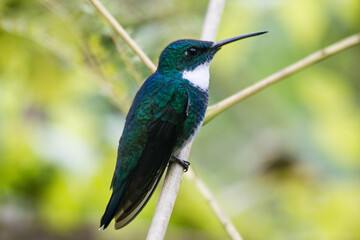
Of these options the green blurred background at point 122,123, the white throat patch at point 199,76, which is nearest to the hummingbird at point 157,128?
the white throat patch at point 199,76

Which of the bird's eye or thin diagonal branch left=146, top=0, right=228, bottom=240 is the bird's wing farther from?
the bird's eye

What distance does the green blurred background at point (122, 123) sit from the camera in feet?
6.68

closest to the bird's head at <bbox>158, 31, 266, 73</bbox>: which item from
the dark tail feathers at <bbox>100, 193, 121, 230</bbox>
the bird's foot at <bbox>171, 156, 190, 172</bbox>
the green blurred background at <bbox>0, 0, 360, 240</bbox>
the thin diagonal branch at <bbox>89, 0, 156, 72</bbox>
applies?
the green blurred background at <bbox>0, 0, 360, 240</bbox>

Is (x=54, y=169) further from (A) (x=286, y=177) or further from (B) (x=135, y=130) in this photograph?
(A) (x=286, y=177)

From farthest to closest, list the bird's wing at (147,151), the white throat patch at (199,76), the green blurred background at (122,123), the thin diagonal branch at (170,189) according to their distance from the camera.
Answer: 1. the green blurred background at (122,123)
2. the white throat patch at (199,76)
3. the bird's wing at (147,151)
4. the thin diagonal branch at (170,189)

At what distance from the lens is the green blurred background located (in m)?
2.04

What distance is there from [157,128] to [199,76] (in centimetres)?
28

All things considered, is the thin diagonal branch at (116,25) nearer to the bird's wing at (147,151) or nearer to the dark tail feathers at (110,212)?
the bird's wing at (147,151)

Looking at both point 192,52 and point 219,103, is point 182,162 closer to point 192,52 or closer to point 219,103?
point 219,103

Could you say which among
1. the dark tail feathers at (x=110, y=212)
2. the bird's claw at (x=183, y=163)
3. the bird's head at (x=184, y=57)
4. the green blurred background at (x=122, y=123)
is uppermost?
the green blurred background at (x=122, y=123)

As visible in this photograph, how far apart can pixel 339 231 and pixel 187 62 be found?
1573 mm

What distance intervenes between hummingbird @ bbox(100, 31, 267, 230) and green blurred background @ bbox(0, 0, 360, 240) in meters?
0.14

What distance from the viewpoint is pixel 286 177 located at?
11.2 feet

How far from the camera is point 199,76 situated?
1803mm
